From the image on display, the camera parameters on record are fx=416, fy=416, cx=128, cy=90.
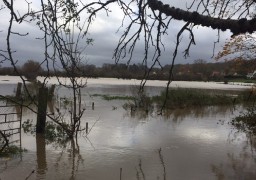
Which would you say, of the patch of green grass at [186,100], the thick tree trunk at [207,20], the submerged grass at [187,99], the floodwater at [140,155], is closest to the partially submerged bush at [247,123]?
the floodwater at [140,155]

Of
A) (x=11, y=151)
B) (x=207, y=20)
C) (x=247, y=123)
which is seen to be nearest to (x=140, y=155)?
(x=11, y=151)

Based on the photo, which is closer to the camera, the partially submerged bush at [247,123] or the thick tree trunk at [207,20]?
the thick tree trunk at [207,20]

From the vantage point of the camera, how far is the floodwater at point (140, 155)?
35.5ft

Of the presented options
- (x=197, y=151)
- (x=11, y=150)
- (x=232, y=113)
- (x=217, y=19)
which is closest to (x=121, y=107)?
(x=232, y=113)

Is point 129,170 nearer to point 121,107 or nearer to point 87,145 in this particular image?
point 87,145

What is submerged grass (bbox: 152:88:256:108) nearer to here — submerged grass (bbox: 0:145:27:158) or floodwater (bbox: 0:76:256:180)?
floodwater (bbox: 0:76:256:180)

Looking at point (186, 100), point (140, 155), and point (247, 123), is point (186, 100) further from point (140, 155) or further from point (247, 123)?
point (140, 155)

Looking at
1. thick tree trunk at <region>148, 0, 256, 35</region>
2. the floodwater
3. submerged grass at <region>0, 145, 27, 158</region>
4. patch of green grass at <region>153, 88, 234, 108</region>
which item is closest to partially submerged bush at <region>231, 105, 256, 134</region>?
the floodwater

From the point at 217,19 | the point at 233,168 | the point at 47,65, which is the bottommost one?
the point at 233,168

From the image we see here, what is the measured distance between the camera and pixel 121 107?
2848cm

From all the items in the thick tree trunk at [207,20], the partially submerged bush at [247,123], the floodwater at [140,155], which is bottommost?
the floodwater at [140,155]

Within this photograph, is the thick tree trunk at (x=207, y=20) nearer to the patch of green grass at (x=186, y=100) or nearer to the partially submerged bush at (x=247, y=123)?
the partially submerged bush at (x=247, y=123)

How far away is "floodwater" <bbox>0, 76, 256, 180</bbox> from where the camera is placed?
1082 centimetres

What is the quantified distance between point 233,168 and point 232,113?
53.6ft
